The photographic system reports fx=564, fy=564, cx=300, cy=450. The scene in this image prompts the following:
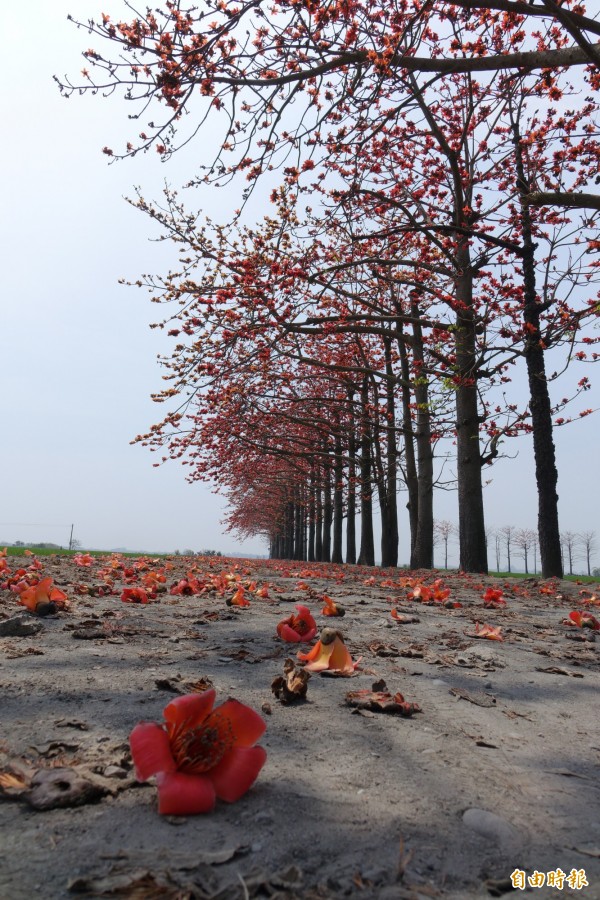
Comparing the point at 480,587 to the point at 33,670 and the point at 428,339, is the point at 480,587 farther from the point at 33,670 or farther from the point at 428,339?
the point at 428,339

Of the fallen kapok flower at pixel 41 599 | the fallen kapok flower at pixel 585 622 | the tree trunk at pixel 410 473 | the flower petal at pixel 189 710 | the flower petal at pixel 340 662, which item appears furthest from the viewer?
the tree trunk at pixel 410 473

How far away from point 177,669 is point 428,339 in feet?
42.0

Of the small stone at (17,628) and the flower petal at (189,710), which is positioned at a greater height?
the flower petal at (189,710)

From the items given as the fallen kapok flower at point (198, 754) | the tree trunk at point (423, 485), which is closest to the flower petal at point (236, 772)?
the fallen kapok flower at point (198, 754)

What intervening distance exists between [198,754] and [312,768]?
0.36 meters

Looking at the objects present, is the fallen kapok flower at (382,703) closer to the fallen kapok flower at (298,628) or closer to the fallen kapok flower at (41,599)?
the fallen kapok flower at (298,628)

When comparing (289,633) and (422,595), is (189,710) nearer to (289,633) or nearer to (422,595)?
(289,633)

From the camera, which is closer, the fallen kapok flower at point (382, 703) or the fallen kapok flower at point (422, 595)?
the fallen kapok flower at point (382, 703)

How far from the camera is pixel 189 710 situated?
51.9 inches

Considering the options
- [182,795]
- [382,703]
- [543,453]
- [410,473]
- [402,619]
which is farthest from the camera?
[410,473]

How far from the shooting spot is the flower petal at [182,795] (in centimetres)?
119

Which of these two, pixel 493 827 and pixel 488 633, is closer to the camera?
pixel 493 827

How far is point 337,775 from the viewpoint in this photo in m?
1.46

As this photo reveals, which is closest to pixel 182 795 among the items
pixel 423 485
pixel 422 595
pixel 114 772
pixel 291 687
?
pixel 114 772
